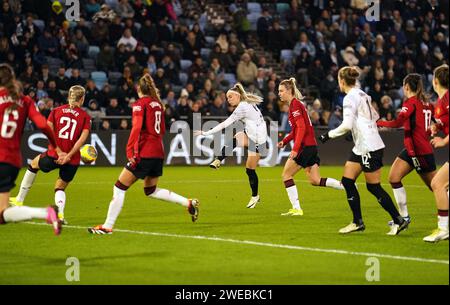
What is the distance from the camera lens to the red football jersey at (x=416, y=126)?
492 inches

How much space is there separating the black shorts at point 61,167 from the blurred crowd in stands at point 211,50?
10550 mm

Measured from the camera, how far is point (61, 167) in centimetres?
1345

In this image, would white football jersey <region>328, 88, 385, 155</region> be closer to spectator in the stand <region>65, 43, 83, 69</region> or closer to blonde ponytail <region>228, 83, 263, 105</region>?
blonde ponytail <region>228, 83, 263, 105</region>

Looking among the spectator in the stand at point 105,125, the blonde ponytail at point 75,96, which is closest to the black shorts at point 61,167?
the blonde ponytail at point 75,96

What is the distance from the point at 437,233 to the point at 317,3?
21.6m

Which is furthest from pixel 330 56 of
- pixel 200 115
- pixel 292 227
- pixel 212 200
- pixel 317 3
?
pixel 292 227

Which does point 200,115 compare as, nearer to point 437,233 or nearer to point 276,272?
point 437,233

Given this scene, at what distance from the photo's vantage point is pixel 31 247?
37.7ft

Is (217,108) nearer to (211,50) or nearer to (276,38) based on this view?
(211,50)

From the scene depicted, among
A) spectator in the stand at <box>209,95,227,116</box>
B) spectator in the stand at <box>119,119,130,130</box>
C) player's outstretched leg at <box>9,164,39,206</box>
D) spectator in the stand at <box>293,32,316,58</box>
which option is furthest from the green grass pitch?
spectator in the stand at <box>293,32,316,58</box>

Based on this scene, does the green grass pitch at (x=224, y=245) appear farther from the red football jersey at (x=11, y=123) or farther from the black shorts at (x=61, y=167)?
the red football jersey at (x=11, y=123)

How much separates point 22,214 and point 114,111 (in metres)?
16.0

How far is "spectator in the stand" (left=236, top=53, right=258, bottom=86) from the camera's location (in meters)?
28.5

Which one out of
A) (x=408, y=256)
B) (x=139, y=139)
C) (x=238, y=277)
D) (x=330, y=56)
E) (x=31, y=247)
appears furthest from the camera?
(x=330, y=56)
